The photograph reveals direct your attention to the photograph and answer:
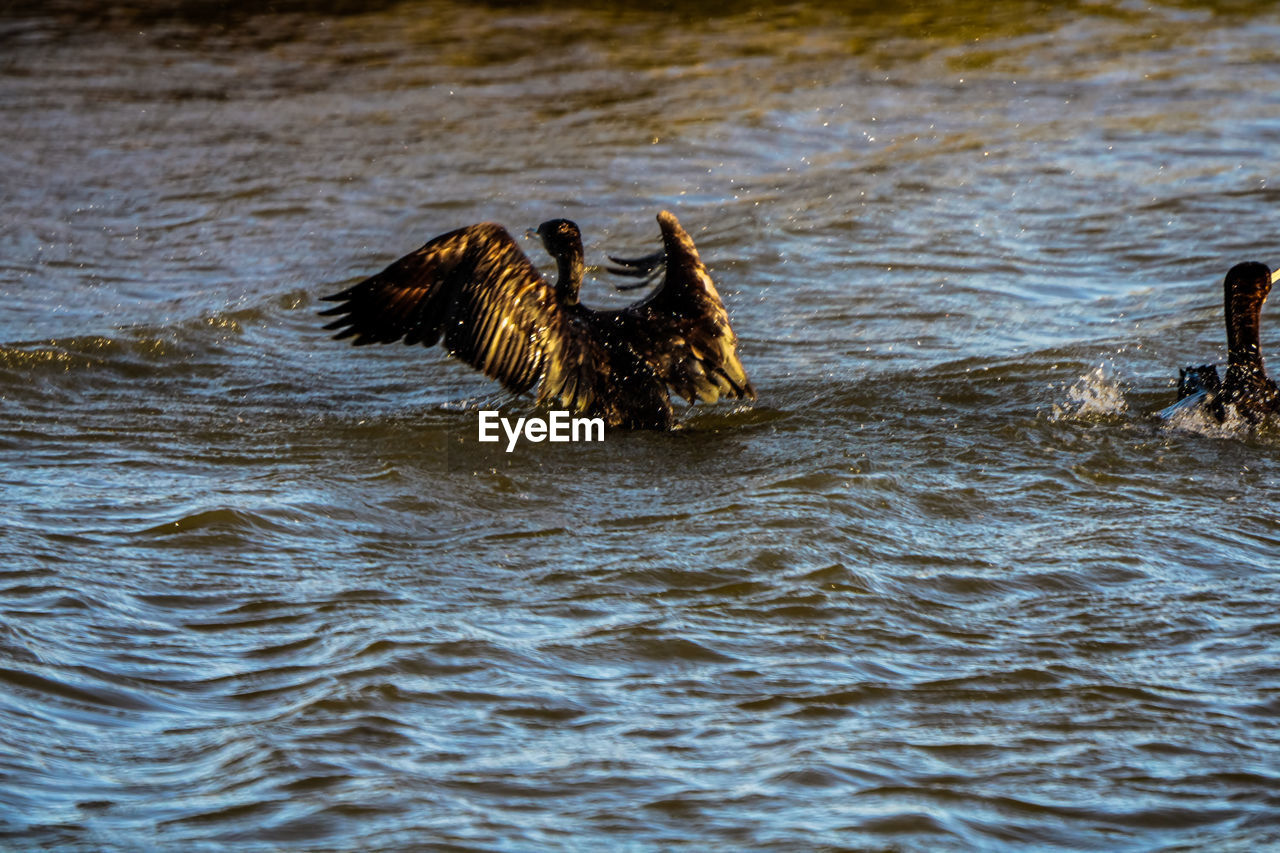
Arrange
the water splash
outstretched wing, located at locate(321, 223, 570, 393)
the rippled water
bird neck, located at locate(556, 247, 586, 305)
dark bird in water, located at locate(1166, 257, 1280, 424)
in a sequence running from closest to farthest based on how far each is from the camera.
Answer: the rippled water → outstretched wing, located at locate(321, 223, 570, 393) → dark bird in water, located at locate(1166, 257, 1280, 424) → bird neck, located at locate(556, 247, 586, 305) → the water splash

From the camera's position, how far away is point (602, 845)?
380 centimetres

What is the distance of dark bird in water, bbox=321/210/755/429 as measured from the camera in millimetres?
6305

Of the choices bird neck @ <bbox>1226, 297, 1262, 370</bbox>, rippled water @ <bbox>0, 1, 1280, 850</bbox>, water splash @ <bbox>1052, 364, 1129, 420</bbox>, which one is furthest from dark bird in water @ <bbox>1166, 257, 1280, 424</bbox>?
water splash @ <bbox>1052, 364, 1129, 420</bbox>

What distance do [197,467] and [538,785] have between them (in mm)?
2816

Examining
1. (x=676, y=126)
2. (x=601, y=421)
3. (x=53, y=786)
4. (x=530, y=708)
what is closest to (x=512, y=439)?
(x=601, y=421)

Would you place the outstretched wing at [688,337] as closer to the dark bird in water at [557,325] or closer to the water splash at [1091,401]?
the dark bird in water at [557,325]

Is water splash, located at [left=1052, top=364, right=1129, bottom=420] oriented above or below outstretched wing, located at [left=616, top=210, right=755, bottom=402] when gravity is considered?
below

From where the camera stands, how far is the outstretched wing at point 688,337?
6863mm

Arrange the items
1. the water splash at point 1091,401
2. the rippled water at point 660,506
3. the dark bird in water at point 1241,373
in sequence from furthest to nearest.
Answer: the water splash at point 1091,401 < the dark bird in water at point 1241,373 < the rippled water at point 660,506

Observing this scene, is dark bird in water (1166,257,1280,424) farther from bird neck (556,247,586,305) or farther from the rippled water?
bird neck (556,247,586,305)

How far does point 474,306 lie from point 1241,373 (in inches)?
122

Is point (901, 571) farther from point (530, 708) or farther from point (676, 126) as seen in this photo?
point (676, 126)

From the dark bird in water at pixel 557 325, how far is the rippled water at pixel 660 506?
263 millimetres

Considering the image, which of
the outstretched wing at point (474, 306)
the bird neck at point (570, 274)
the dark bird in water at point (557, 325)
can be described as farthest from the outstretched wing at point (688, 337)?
the outstretched wing at point (474, 306)
